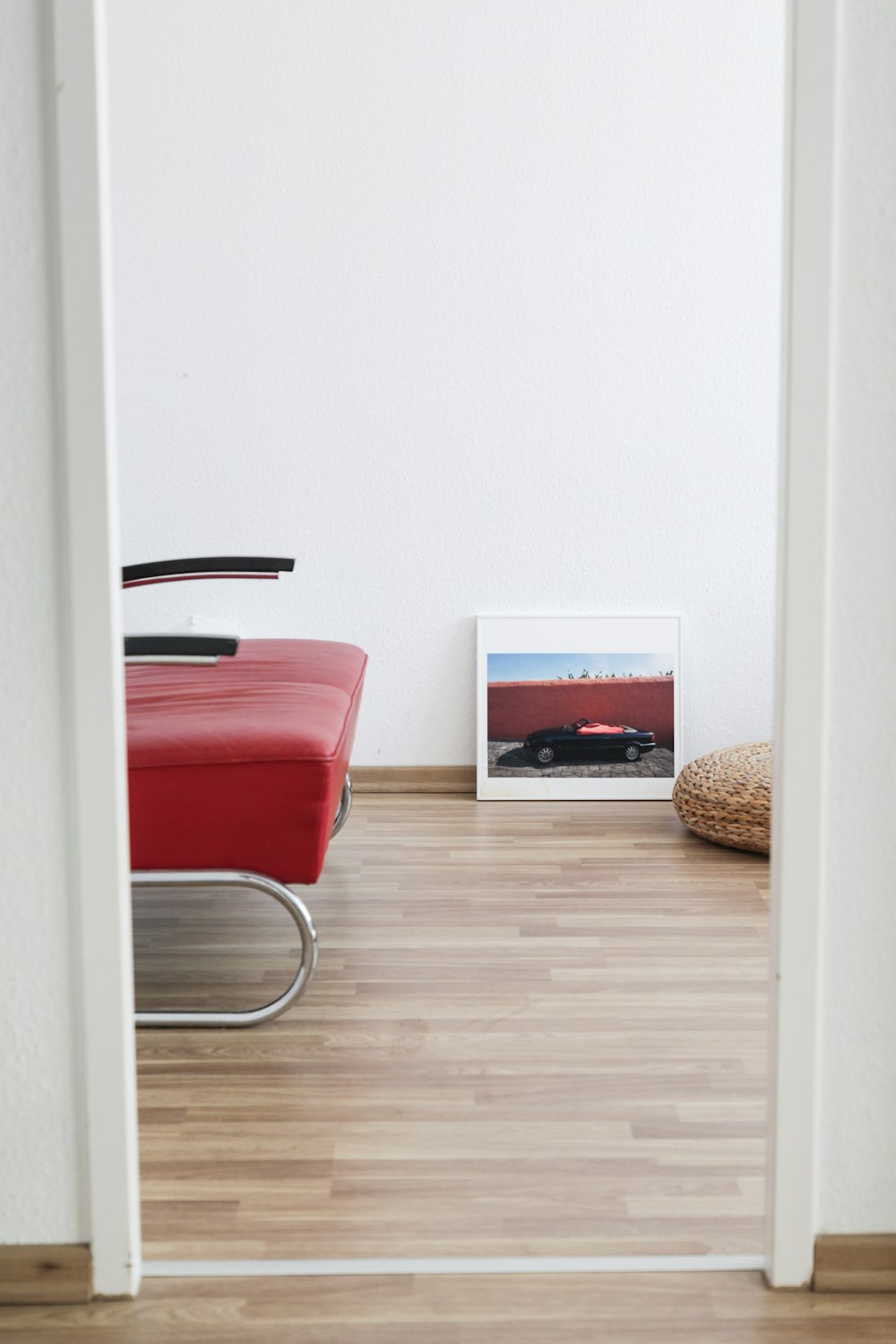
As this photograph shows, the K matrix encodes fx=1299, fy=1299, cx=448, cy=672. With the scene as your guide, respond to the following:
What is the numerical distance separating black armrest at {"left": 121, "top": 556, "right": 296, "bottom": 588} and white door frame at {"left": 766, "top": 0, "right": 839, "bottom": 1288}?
5.79ft

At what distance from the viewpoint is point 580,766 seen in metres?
3.59

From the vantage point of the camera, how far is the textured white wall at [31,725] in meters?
1.25

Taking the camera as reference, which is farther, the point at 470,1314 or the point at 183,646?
the point at 183,646

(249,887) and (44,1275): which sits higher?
(249,887)

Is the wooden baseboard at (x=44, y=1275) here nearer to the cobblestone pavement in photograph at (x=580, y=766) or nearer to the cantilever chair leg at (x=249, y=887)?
the cantilever chair leg at (x=249, y=887)

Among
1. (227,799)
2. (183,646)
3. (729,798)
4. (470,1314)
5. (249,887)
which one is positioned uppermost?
(183,646)

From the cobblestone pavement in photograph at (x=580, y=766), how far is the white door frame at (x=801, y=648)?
220 centimetres

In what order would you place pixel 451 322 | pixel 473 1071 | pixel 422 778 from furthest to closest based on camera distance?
pixel 422 778, pixel 451 322, pixel 473 1071

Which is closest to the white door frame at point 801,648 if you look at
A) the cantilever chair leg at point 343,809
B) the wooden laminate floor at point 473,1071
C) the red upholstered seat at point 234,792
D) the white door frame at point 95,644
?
the wooden laminate floor at point 473,1071

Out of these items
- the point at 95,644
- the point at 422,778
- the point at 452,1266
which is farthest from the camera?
the point at 422,778

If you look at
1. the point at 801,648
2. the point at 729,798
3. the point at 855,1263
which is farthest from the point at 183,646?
the point at 729,798

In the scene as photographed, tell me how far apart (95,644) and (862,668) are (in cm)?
78

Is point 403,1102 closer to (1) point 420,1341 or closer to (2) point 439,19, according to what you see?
(1) point 420,1341

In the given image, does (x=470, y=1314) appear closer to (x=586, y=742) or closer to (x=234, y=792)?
(x=234, y=792)
